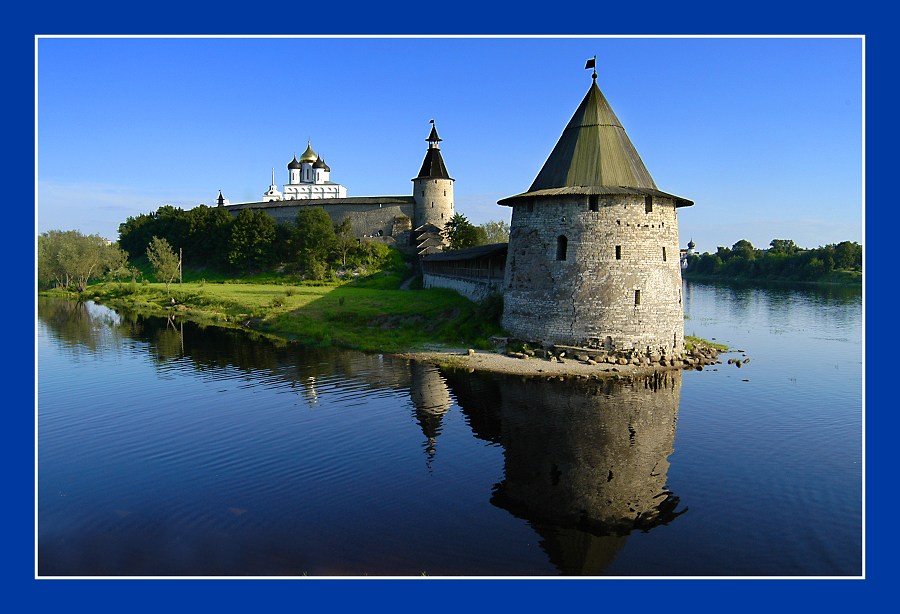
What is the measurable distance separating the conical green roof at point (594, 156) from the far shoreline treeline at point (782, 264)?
51.9m

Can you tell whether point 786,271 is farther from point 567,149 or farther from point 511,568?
point 511,568

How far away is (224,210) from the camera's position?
2584 inches

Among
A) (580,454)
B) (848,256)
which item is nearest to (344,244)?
(580,454)

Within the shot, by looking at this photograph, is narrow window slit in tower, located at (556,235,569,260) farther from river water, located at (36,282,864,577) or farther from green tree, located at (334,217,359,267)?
green tree, located at (334,217,359,267)

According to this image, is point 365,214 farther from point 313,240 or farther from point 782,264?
point 782,264

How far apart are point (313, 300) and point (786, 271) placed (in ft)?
226

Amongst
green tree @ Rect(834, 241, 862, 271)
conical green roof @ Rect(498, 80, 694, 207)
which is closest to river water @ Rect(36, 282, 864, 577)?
conical green roof @ Rect(498, 80, 694, 207)

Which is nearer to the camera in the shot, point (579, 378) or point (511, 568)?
point (511, 568)

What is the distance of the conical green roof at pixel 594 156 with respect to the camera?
23.2 meters

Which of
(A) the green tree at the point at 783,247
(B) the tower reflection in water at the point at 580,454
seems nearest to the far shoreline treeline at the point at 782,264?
(A) the green tree at the point at 783,247

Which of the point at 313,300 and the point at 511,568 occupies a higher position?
the point at 313,300

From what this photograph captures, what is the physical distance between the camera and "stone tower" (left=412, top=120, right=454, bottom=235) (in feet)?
193

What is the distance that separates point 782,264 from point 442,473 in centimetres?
8554

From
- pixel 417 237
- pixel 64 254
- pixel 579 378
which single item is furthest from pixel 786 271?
pixel 64 254
